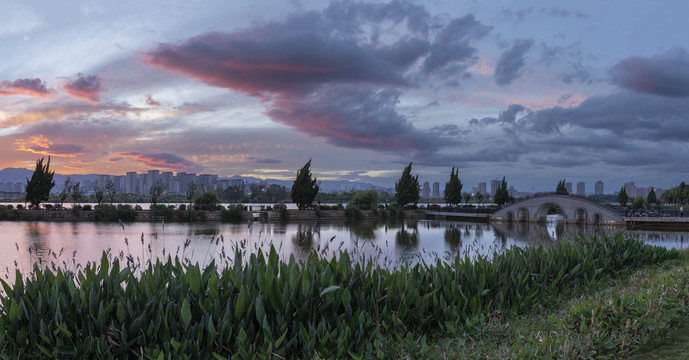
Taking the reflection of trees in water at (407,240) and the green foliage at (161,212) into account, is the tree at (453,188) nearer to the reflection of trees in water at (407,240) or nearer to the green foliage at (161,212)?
the reflection of trees in water at (407,240)

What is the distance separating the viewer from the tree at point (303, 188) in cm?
4675

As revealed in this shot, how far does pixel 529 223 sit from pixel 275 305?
158 ft

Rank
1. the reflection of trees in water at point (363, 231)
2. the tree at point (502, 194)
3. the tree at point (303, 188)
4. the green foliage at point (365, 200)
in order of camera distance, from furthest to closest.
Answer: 1. the tree at point (502, 194)
2. the green foliage at point (365, 200)
3. the tree at point (303, 188)
4. the reflection of trees in water at point (363, 231)

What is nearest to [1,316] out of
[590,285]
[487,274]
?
[487,274]

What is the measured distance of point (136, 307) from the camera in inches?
155

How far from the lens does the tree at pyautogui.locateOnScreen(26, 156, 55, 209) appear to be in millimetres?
43031

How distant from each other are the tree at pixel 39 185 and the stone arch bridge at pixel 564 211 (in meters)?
51.1

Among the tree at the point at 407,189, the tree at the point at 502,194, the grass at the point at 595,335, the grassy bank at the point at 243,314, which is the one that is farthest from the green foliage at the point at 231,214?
the tree at the point at 502,194

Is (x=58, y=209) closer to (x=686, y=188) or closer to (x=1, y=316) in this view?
(x=1, y=316)

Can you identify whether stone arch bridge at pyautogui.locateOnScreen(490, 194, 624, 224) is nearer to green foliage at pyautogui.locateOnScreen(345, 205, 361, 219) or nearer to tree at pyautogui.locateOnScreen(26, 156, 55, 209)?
green foliage at pyautogui.locateOnScreen(345, 205, 361, 219)

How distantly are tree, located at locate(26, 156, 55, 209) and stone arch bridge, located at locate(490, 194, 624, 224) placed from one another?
167ft

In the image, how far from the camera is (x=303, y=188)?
154 feet

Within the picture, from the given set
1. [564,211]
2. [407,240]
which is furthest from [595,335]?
[564,211]

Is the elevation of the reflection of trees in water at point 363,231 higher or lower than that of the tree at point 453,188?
lower
